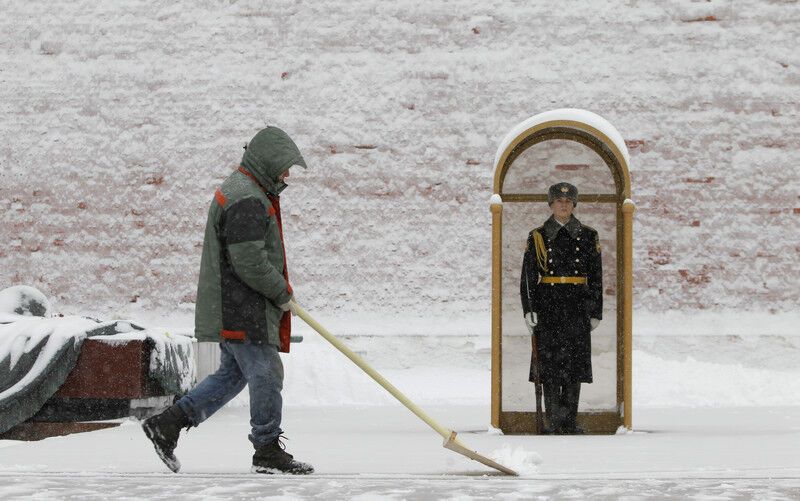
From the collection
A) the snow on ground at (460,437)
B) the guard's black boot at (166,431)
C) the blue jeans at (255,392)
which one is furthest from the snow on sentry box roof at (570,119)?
the guard's black boot at (166,431)

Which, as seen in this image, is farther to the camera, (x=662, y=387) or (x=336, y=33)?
(x=336, y=33)

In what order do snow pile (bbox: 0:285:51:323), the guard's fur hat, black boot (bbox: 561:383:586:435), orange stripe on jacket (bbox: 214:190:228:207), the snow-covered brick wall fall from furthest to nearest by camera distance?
the snow-covered brick wall → snow pile (bbox: 0:285:51:323) → black boot (bbox: 561:383:586:435) → the guard's fur hat → orange stripe on jacket (bbox: 214:190:228:207)

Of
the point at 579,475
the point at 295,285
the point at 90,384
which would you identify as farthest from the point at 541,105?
the point at 579,475

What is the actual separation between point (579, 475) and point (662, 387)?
5.98m

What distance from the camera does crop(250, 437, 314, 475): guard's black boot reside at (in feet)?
17.9

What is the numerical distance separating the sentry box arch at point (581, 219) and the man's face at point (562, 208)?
27cm

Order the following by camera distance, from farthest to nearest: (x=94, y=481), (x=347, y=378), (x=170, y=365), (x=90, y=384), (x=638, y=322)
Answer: (x=638, y=322) → (x=347, y=378) → (x=170, y=365) → (x=90, y=384) → (x=94, y=481)

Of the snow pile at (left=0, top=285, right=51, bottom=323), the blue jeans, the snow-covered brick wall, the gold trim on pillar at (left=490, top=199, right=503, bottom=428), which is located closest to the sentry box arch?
the gold trim on pillar at (left=490, top=199, right=503, bottom=428)

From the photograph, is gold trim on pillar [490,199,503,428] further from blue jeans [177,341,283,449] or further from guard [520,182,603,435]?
blue jeans [177,341,283,449]

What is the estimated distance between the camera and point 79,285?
1255cm

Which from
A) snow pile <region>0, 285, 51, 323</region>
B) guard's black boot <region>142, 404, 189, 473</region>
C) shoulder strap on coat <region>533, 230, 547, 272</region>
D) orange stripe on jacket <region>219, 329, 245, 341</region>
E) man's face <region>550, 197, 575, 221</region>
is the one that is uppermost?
man's face <region>550, 197, 575, 221</region>

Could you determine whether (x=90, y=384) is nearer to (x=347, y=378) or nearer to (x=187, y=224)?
(x=347, y=378)

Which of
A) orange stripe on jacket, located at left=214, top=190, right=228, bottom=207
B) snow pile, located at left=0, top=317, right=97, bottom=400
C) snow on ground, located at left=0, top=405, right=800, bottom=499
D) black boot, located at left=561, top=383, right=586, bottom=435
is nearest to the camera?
snow on ground, located at left=0, top=405, right=800, bottom=499

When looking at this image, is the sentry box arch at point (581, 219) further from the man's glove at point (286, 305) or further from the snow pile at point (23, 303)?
the snow pile at point (23, 303)
